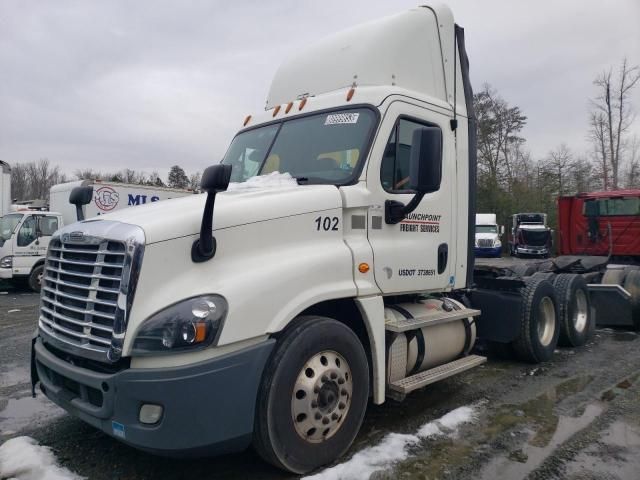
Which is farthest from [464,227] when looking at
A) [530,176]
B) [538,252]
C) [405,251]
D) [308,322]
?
[530,176]

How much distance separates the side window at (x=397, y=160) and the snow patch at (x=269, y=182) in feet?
2.49

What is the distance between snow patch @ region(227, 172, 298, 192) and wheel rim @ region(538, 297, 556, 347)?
4074 mm

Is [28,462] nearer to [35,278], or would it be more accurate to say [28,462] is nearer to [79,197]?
[79,197]

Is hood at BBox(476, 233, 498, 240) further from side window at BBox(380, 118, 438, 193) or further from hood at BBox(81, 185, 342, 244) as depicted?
hood at BBox(81, 185, 342, 244)

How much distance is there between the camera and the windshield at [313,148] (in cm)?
408

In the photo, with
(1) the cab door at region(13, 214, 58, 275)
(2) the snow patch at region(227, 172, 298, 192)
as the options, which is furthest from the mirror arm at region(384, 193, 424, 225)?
(1) the cab door at region(13, 214, 58, 275)

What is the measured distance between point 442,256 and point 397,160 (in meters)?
1.12

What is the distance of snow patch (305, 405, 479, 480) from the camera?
3375 millimetres

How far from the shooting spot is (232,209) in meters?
3.33

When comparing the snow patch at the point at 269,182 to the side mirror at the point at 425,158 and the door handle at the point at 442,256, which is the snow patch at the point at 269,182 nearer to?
the side mirror at the point at 425,158

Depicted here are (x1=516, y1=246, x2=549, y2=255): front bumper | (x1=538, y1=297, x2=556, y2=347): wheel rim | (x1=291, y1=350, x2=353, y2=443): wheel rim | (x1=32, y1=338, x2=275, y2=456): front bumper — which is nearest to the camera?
(x1=32, y1=338, x2=275, y2=456): front bumper

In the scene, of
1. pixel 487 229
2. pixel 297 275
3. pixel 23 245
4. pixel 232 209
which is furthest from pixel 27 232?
pixel 487 229

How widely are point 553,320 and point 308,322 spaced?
15.3 ft

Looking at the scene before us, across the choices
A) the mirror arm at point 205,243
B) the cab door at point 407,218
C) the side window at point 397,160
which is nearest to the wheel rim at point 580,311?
the cab door at point 407,218
